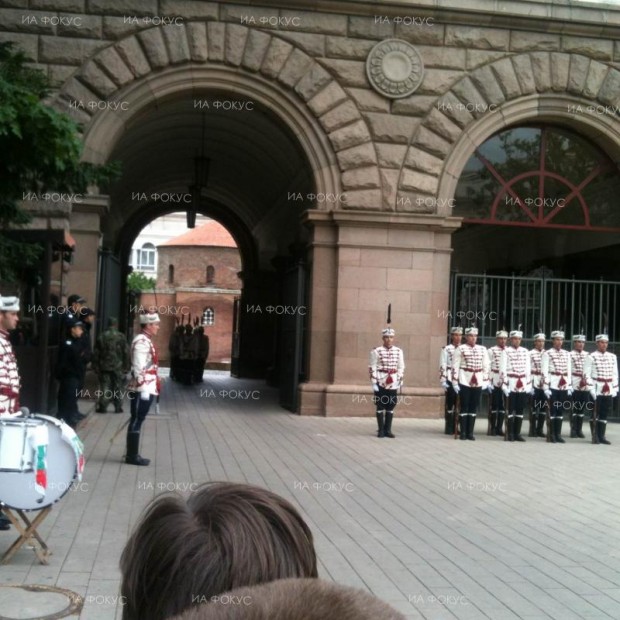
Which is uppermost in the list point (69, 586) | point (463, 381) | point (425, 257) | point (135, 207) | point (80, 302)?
point (135, 207)

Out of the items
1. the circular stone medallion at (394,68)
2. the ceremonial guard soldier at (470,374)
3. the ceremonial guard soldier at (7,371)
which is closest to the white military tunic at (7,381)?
the ceremonial guard soldier at (7,371)

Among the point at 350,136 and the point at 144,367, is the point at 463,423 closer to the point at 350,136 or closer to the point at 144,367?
the point at 350,136

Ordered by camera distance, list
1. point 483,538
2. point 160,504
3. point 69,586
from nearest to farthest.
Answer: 1. point 160,504
2. point 69,586
3. point 483,538

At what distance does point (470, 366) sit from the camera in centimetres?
1585

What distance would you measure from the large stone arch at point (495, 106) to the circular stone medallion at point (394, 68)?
0.66 meters

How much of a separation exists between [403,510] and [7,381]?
377cm

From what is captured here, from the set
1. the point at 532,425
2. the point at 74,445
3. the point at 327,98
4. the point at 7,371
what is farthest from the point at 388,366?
the point at 74,445

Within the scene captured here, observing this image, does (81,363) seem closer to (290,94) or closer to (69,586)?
(290,94)

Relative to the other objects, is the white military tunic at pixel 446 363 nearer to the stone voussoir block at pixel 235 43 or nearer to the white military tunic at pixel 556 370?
the white military tunic at pixel 556 370

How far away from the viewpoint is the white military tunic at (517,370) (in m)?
16.1

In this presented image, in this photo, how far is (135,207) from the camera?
32.9 m

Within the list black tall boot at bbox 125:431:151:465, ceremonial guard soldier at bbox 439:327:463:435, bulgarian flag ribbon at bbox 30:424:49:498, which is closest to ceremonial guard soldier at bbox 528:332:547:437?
ceremonial guard soldier at bbox 439:327:463:435

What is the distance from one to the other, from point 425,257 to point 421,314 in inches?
41.4

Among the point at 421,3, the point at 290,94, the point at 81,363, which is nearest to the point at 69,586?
the point at 81,363
